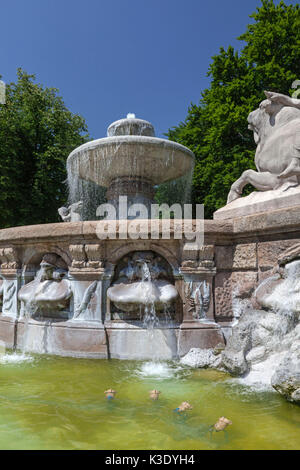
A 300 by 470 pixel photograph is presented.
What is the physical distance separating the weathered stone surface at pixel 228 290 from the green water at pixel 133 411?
2.82 ft

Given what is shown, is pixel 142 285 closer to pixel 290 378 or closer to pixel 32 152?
pixel 290 378

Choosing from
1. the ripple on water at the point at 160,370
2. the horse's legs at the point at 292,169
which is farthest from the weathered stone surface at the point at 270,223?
the ripple on water at the point at 160,370

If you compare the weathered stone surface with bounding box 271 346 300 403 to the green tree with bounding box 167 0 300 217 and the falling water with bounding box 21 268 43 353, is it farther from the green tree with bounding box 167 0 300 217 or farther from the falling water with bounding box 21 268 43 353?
the green tree with bounding box 167 0 300 217

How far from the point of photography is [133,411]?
8.10 feet

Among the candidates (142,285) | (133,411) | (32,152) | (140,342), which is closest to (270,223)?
(142,285)

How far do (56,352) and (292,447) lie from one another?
2819 millimetres

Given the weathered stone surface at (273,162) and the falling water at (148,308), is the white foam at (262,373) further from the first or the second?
the weathered stone surface at (273,162)

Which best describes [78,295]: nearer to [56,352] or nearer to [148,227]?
[56,352]

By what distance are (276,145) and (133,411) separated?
3.51 metres

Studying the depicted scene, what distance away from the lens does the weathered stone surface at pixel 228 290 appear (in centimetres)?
403

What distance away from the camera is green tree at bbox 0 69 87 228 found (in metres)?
14.2

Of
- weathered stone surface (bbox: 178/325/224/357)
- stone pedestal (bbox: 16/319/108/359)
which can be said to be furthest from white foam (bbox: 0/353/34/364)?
weathered stone surface (bbox: 178/325/224/357)

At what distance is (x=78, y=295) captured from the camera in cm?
411

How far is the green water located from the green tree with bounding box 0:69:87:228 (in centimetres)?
1166
